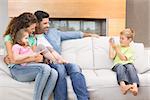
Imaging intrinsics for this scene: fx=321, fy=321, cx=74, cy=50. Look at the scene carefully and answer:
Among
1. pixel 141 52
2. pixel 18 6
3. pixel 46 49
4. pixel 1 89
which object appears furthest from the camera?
pixel 18 6

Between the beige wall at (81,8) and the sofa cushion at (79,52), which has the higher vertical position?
the beige wall at (81,8)

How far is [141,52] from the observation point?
341cm

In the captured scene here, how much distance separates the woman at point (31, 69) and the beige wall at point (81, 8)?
1.77 metres

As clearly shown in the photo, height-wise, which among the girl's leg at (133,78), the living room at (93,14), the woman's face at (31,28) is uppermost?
the living room at (93,14)

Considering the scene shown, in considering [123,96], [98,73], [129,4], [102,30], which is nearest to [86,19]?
[102,30]

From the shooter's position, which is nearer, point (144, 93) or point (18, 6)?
point (144, 93)

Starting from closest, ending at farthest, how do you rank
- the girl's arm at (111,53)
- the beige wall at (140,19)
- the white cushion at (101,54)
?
the girl's arm at (111,53)
the white cushion at (101,54)
the beige wall at (140,19)

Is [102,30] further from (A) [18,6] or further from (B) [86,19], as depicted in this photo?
(A) [18,6]

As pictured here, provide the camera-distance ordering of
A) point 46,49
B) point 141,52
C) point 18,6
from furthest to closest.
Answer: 1. point 18,6
2. point 141,52
3. point 46,49

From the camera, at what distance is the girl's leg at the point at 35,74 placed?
271 centimetres

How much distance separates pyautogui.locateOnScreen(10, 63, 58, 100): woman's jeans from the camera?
8.91 feet

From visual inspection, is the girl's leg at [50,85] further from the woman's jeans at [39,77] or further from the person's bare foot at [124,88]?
the person's bare foot at [124,88]

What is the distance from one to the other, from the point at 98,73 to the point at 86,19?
75.4 inches

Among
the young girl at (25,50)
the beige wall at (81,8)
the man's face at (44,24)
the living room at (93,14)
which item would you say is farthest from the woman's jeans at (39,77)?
the beige wall at (81,8)
